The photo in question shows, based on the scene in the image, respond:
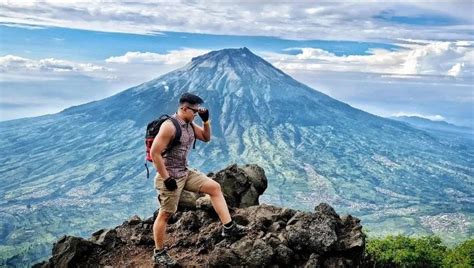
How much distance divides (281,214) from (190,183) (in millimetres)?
2920

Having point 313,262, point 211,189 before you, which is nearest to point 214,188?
point 211,189

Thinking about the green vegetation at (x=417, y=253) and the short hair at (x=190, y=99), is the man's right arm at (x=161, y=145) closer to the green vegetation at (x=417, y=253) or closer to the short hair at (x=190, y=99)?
the short hair at (x=190, y=99)

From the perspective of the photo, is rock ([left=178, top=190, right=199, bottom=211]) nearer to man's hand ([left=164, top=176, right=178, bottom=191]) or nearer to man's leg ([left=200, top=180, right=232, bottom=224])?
man's leg ([left=200, top=180, right=232, bottom=224])

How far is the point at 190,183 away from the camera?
14.0 m

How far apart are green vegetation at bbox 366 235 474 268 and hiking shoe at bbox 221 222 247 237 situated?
22.4 m

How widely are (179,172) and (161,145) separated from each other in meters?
1.01

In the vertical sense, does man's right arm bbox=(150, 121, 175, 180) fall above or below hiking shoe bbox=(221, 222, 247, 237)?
above

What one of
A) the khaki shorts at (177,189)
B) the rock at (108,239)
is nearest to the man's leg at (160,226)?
the khaki shorts at (177,189)

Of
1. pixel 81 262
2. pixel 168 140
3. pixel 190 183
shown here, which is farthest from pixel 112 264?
pixel 168 140

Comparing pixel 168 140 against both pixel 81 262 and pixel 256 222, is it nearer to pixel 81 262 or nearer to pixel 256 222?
pixel 256 222

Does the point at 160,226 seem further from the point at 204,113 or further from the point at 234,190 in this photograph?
the point at 234,190

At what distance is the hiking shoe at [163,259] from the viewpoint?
14.0 m

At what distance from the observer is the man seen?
1309cm

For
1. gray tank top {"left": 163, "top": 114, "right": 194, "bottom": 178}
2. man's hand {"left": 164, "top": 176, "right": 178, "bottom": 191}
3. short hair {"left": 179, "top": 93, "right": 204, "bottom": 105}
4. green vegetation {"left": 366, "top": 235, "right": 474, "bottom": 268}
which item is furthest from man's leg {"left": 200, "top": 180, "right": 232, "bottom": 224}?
green vegetation {"left": 366, "top": 235, "right": 474, "bottom": 268}
